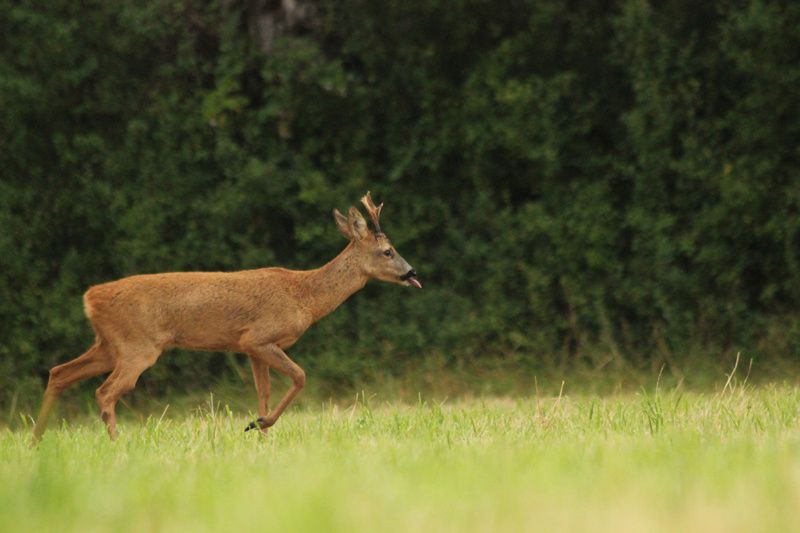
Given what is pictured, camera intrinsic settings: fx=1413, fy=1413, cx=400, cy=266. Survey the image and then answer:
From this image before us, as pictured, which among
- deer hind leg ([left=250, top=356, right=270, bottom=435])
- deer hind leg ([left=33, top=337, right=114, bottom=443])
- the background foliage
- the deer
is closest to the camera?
the deer

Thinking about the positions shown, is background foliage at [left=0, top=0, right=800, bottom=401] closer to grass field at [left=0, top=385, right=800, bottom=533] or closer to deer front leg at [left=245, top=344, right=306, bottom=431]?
deer front leg at [left=245, top=344, right=306, bottom=431]

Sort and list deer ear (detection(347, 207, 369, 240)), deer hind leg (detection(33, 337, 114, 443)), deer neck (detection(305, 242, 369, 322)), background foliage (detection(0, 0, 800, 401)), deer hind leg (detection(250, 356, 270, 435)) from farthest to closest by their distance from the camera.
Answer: background foliage (detection(0, 0, 800, 401)), deer ear (detection(347, 207, 369, 240)), deer neck (detection(305, 242, 369, 322)), deer hind leg (detection(250, 356, 270, 435)), deer hind leg (detection(33, 337, 114, 443))

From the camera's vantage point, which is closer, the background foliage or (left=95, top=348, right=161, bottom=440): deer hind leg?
(left=95, top=348, right=161, bottom=440): deer hind leg

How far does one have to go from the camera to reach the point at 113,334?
8375 mm

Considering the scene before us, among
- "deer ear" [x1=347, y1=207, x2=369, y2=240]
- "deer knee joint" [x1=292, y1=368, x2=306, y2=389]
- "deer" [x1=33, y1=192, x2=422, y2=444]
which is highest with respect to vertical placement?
"deer ear" [x1=347, y1=207, x2=369, y2=240]

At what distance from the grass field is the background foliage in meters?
4.54

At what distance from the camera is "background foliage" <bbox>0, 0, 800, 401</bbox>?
11953 mm

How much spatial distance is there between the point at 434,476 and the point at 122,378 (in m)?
3.68

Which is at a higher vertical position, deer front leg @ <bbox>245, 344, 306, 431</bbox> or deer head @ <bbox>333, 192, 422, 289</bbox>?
deer head @ <bbox>333, 192, 422, 289</bbox>

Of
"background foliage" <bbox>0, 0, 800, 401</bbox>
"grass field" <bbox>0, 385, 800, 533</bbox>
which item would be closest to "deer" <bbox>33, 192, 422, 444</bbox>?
"grass field" <bbox>0, 385, 800, 533</bbox>

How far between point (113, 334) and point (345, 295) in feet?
4.91

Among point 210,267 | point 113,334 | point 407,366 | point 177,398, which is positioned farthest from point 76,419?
point 113,334

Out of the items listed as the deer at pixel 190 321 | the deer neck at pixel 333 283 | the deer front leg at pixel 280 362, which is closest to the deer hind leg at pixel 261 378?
the deer at pixel 190 321

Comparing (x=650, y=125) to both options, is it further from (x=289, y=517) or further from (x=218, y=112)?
(x=289, y=517)
